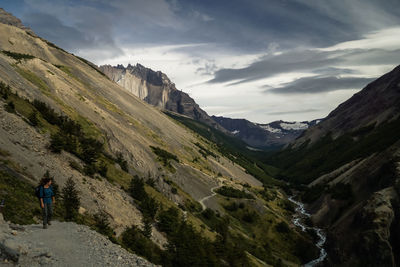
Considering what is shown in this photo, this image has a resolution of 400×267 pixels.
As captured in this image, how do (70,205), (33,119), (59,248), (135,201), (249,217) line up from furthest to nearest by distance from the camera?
(249,217) < (135,201) < (33,119) < (70,205) < (59,248)

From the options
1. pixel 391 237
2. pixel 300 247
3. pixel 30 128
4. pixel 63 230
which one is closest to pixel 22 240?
pixel 63 230

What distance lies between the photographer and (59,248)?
14.3 m

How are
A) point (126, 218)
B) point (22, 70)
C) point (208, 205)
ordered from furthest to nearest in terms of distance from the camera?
1. point (208, 205)
2. point (22, 70)
3. point (126, 218)

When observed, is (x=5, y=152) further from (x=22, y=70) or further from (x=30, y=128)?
(x=22, y=70)

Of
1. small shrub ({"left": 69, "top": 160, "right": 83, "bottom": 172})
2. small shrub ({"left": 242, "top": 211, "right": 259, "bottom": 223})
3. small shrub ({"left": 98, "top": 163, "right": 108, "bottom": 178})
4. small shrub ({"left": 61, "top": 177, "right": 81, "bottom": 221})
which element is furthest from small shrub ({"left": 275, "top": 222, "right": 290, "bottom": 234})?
small shrub ({"left": 61, "top": 177, "right": 81, "bottom": 221})

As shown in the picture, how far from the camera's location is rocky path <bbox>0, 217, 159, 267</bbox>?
39.0 feet

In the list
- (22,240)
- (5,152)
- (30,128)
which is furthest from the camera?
(30,128)

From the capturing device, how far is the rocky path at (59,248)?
11.9 metres

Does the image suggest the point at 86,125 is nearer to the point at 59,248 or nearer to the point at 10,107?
the point at 10,107

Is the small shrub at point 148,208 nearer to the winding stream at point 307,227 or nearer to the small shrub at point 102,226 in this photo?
the small shrub at point 102,226

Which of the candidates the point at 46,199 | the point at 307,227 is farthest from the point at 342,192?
the point at 46,199

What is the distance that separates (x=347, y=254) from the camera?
57250 mm

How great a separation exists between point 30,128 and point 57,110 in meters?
24.6

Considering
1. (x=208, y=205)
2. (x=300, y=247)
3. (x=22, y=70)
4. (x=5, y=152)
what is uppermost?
(x=22, y=70)
